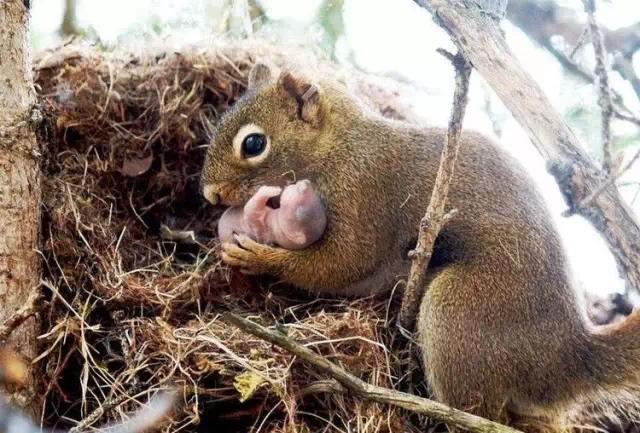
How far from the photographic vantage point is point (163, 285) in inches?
113

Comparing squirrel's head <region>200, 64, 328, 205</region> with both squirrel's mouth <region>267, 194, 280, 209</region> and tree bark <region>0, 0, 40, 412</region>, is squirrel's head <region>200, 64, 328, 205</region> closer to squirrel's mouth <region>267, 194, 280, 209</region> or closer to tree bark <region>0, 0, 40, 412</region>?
squirrel's mouth <region>267, 194, 280, 209</region>

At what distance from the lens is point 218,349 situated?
249 cm

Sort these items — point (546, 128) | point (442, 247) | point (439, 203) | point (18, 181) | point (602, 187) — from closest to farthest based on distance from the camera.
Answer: point (602, 187) → point (546, 128) → point (439, 203) → point (18, 181) → point (442, 247)

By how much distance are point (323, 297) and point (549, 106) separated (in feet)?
4.28

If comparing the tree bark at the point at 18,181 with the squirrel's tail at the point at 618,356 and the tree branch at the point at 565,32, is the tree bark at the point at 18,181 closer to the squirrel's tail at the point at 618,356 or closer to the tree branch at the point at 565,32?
the tree branch at the point at 565,32

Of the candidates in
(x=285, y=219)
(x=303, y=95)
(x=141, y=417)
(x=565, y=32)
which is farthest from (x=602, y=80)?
(x=141, y=417)

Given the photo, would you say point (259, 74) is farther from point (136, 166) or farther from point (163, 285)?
point (163, 285)

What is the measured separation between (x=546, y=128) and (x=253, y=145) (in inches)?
54.4

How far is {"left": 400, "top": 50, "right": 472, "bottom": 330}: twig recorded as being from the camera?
6.55ft

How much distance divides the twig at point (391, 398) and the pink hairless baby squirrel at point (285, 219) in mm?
729

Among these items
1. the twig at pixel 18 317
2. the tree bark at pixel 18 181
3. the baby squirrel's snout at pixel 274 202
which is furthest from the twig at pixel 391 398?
the baby squirrel's snout at pixel 274 202

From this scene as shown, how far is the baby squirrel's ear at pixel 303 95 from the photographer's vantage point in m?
3.02

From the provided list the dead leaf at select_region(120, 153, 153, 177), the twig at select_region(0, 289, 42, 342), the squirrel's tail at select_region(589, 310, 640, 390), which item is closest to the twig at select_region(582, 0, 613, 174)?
the squirrel's tail at select_region(589, 310, 640, 390)

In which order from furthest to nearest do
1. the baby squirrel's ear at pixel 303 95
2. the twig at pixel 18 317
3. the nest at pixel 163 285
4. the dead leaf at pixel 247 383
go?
the baby squirrel's ear at pixel 303 95, the nest at pixel 163 285, the dead leaf at pixel 247 383, the twig at pixel 18 317
